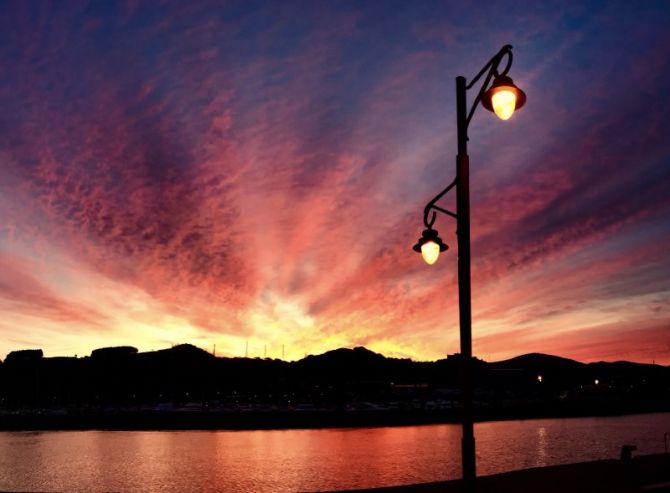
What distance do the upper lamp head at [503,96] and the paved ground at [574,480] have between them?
23.2ft

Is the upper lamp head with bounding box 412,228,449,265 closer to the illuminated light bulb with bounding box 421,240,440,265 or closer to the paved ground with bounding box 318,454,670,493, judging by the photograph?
the illuminated light bulb with bounding box 421,240,440,265

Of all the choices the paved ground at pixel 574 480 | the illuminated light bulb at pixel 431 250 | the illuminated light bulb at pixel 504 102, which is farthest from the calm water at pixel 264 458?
the illuminated light bulb at pixel 504 102

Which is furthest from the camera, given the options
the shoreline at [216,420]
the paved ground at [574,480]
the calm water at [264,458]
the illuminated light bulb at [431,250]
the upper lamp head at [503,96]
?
the shoreline at [216,420]

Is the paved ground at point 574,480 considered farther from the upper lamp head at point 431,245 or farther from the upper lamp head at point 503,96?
the upper lamp head at point 503,96

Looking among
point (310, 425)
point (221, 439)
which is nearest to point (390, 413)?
point (310, 425)

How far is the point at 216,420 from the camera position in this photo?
401 ft

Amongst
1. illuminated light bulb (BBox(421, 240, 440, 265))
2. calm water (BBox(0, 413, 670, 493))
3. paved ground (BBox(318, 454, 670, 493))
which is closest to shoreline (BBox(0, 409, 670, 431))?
calm water (BBox(0, 413, 670, 493))

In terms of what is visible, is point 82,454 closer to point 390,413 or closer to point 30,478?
point 30,478

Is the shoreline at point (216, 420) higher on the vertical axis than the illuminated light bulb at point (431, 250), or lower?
lower

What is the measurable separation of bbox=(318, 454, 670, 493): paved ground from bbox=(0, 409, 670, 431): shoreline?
104m

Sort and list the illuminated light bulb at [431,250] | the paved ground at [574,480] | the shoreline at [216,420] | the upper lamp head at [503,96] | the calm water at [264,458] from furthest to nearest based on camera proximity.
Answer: the shoreline at [216,420] < the calm water at [264,458] < the paved ground at [574,480] < the illuminated light bulb at [431,250] < the upper lamp head at [503,96]

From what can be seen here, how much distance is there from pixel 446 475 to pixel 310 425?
7757 centimetres

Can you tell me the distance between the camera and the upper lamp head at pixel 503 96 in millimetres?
7703

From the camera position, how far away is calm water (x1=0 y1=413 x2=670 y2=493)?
147ft
